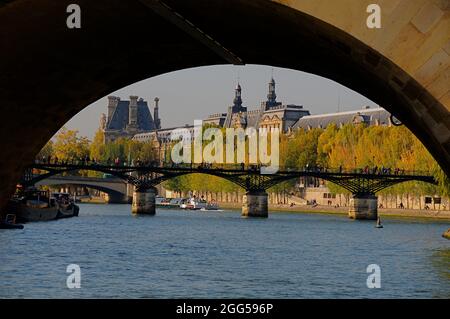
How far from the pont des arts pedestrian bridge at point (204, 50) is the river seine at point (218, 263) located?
1655 cm

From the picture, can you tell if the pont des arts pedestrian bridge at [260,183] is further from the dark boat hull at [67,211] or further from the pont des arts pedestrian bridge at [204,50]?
the pont des arts pedestrian bridge at [204,50]

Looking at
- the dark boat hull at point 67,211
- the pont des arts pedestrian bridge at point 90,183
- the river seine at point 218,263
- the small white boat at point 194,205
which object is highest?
the pont des arts pedestrian bridge at point 90,183

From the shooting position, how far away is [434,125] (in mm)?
12969

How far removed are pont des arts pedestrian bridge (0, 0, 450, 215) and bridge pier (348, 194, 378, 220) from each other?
4502 inches

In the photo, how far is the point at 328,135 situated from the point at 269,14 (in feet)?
531

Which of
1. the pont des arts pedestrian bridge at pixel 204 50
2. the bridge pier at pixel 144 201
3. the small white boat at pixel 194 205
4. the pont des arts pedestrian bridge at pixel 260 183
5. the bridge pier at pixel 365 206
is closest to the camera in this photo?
the pont des arts pedestrian bridge at pixel 204 50

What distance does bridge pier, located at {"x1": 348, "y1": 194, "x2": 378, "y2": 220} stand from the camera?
5320 inches

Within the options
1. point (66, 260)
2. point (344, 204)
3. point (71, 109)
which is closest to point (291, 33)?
point (71, 109)

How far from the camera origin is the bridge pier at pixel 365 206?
135 metres

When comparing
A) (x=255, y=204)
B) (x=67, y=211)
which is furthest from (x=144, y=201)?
(x=67, y=211)

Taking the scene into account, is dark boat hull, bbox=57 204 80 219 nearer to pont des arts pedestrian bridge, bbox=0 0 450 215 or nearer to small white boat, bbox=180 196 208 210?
small white boat, bbox=180 196 208 210

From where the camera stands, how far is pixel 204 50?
64.4 ft

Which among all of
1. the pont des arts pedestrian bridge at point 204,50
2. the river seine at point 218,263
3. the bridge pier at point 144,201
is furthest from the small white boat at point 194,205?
the pont des arts pedestrian bridge at point 204,50

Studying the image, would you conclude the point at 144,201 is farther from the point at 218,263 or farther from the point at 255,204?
the point at 218,263
